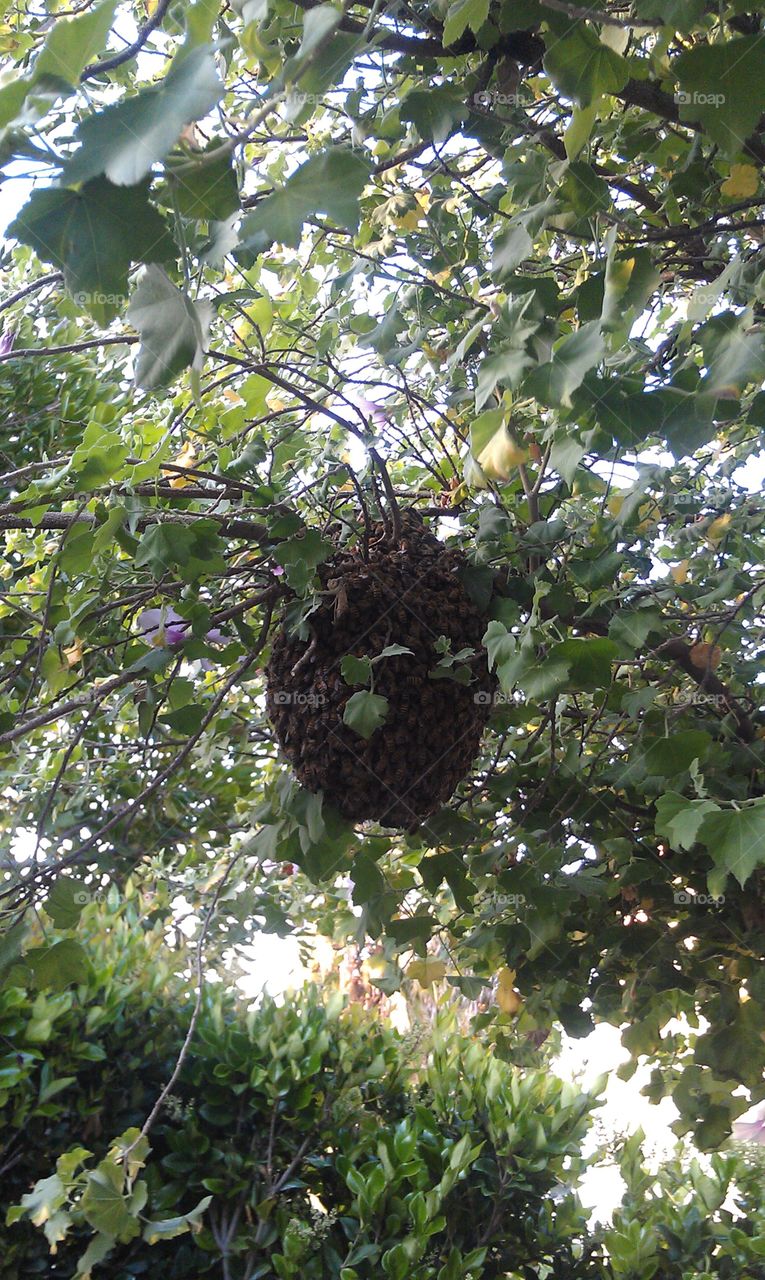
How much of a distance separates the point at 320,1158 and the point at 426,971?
0.83 m

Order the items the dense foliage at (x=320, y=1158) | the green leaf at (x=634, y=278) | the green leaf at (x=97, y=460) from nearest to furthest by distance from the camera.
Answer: the green leaf at (x=634, y=278)
the green leaf at (x=97, y=460)
the dense foliage at (x=320, y=1158)

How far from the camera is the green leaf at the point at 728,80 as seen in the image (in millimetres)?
574

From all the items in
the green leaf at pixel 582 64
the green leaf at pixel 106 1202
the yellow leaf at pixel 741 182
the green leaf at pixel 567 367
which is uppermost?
the yellow leaf at pixel 741 182

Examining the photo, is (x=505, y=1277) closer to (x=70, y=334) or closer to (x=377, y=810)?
(x=377, y=810)

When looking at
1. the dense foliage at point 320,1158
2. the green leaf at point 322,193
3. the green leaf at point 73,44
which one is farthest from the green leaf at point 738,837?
the dense foliage at point 320,1158

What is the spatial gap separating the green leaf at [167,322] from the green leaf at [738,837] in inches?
18.8

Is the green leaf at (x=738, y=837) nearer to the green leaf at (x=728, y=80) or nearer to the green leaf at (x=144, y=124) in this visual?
the green leaf at (x=728, y=80)

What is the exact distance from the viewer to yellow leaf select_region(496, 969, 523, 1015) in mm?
1259

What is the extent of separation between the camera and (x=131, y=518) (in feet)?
2.69

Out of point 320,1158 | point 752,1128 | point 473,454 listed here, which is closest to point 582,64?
point 473,454

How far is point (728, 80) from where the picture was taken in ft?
1.91

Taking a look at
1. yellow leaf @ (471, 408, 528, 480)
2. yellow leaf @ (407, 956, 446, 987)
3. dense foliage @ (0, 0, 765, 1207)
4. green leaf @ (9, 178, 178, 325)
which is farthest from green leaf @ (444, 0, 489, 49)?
yellow leaf @ (407, 956, 446, 987)

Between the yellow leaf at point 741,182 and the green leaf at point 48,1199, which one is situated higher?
the yellow leaf at point 741,182

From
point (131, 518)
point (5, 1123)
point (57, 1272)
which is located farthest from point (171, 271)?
point (57, 1272)
